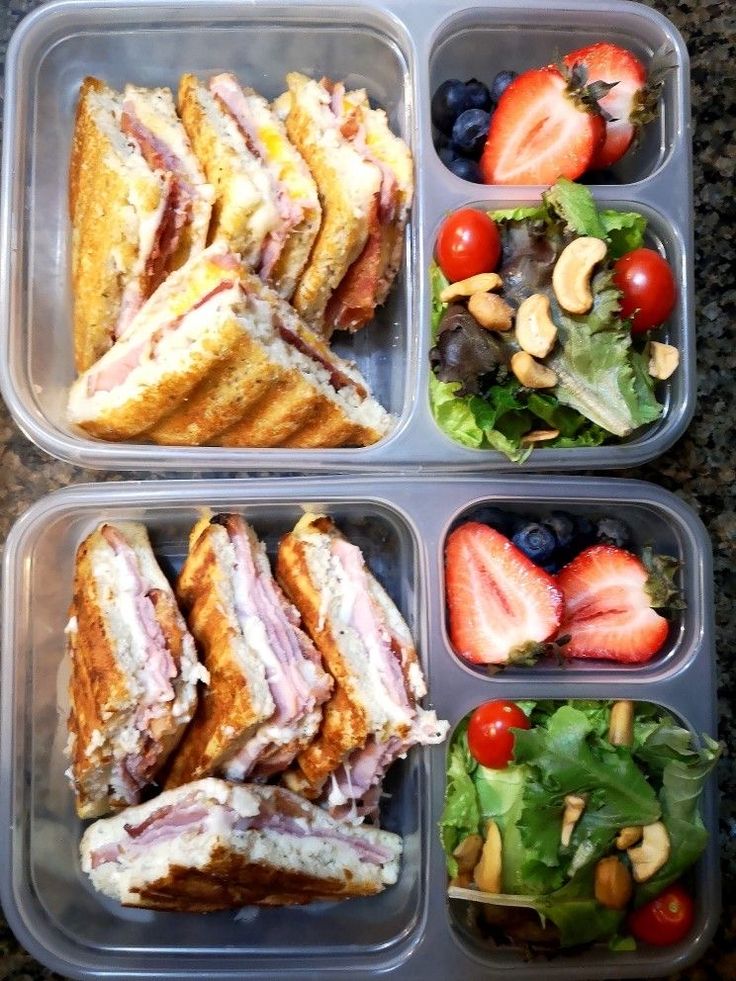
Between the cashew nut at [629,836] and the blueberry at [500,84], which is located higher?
the blueberry at [500,84]

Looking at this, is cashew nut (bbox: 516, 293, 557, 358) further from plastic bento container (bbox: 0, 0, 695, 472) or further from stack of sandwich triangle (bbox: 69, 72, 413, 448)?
stack of sandwich triangle (bbox: 69, 72, 413, 448)

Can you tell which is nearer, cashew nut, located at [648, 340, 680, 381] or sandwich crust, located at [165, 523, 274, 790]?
sandwich crust, located at [165, 523, 274, 790]

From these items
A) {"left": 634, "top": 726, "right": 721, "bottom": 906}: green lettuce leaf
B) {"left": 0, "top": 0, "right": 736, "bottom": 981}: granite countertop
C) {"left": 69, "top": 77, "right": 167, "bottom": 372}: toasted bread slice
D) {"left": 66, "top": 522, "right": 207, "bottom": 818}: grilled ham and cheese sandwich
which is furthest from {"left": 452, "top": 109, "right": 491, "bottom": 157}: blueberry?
{"left": 634, "top": 726, "right": 721, "bottom": 906}: green lettuce leaf

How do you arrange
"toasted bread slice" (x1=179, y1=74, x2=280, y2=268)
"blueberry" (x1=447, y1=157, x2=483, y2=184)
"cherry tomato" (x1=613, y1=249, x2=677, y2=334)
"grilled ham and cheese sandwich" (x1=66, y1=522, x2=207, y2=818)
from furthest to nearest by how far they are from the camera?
"blueberry" (x1=447, y1=157, x2=483, y2=184) < "cherry tomato" (x1=613, y1=249, x2=677, y2=334) < "toasted bread slice" (x1=179, y1=74, x2=280, y2=268) < "grilled ham and cheese sandwich" (x1=66, y1=522, x2=207, y2=818)

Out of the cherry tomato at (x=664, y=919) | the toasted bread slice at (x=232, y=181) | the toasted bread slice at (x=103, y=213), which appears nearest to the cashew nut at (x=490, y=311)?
the toasted bread slice at (x=232, y=181)

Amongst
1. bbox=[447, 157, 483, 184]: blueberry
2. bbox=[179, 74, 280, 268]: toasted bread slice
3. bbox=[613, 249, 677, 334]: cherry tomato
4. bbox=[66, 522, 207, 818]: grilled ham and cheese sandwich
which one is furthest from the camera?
bbox=[447, 157, 483, 184]: blueberry

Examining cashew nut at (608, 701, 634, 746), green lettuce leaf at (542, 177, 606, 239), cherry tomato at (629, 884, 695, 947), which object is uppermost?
green lettuce leaf at (542, 177, 606, 239)

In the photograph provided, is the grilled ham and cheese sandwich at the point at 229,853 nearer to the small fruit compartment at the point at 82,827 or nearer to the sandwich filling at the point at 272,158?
the small fruit compartment at the point at 82,827
